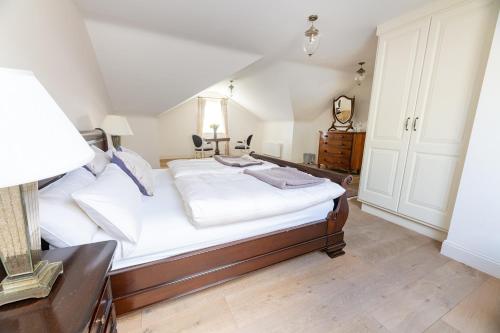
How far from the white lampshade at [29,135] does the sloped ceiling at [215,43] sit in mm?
2115

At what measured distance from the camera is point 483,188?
5.23 feet

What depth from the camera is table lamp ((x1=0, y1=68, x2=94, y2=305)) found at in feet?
1.39

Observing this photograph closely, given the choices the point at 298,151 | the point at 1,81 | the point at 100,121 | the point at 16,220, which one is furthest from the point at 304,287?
the point at 298,151

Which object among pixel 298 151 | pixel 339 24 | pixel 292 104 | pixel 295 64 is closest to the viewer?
pixel 339 24

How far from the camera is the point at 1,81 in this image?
433 mm

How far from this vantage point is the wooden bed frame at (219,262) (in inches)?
Result: 41.6

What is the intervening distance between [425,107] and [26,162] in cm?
285

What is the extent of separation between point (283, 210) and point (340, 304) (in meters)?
0.67

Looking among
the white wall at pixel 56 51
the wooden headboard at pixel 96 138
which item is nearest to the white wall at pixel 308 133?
the wooden headboard at pixel 96 138

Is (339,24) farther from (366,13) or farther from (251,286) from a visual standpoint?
(251,286)

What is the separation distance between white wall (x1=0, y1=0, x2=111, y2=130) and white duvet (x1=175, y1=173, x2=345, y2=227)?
115 cm

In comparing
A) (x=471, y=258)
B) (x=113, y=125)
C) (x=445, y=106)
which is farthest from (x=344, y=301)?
(x=113, y=125)

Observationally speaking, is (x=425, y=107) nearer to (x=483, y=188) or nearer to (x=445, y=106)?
(x=445, y=106)

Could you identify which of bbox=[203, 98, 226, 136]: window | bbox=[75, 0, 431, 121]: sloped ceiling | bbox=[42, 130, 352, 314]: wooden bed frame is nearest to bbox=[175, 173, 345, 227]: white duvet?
bbox=[42, 130, 352, 314]: wooden bed frame
